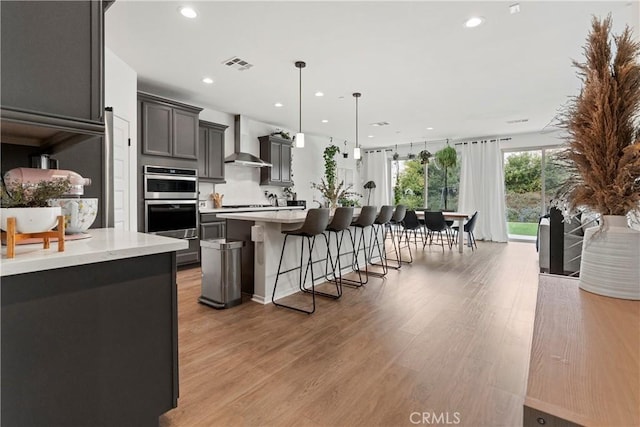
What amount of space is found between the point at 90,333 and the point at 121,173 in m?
3.21

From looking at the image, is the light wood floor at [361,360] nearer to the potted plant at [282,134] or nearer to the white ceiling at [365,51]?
the white ceiling at [365,51]

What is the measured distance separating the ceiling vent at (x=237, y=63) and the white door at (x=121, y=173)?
1.47m

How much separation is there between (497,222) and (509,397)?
697cm

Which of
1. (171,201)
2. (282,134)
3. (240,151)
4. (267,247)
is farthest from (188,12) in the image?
(282,134)

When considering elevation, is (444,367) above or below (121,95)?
below

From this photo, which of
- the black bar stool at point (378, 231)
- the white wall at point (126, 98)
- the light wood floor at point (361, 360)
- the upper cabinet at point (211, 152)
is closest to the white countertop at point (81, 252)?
the light wood floor at point (361, 360)

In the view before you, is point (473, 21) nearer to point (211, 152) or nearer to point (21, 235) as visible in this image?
point (21, 235)

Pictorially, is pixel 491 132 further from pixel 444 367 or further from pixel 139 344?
pixel 139 344

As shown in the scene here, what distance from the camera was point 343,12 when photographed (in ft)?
8.91

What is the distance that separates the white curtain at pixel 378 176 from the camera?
9766mm

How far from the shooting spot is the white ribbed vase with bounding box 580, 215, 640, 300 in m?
1.04

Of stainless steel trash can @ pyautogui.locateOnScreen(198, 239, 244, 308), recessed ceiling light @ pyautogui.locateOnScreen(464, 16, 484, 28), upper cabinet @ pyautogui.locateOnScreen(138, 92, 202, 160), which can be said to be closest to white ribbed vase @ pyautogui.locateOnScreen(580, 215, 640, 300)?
recessed ceiling light @ pyautogui.locateOnScreen(464, 16, 484, 28)

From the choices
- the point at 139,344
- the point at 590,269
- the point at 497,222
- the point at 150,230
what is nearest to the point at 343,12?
the point at 590,269

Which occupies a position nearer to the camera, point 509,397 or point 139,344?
point 139,344
